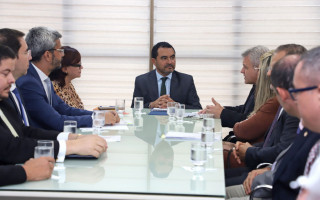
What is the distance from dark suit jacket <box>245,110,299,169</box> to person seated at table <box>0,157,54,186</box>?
5.05 feet

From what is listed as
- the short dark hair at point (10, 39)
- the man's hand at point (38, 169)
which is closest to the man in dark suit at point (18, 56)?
the short dark hair at point (10, 39)

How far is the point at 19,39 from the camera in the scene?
3484 mm

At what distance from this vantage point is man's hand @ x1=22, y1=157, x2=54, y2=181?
7.12ft

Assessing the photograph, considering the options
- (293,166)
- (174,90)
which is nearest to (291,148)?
(293,166)

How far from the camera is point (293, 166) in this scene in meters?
2.14

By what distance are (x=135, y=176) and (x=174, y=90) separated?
3592 millimetres

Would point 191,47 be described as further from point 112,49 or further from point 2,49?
point 2,49

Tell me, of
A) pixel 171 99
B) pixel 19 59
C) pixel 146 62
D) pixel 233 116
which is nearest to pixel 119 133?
pixel 19 59

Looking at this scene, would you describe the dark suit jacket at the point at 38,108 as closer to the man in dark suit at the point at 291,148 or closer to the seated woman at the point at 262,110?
the seated woman at the point at 262,110

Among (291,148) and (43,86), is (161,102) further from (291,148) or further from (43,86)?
(291,148)

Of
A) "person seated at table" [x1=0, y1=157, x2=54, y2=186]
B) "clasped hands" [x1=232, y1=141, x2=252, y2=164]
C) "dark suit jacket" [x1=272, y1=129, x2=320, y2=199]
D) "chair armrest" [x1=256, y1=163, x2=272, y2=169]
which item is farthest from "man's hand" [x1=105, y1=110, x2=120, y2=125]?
"dark suit jacket" [x1=272, y1=129, x2=320, y2=199]

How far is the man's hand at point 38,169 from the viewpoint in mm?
2170

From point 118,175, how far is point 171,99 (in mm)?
3172

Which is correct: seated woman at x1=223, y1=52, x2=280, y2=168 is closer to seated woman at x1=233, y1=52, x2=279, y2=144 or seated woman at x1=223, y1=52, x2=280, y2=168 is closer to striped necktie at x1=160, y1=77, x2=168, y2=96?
seated woman at x1=233, y1=52, x2=279, y2=144
